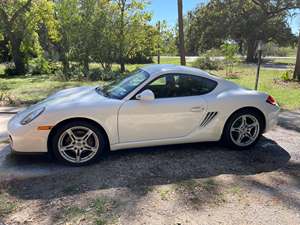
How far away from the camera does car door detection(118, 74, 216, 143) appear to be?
4.78 meters

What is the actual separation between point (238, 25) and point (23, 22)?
23.0m

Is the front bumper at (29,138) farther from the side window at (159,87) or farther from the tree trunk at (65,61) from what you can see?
the tree trunk at (65,61)

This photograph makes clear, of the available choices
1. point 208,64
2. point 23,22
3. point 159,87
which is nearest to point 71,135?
point 159,87

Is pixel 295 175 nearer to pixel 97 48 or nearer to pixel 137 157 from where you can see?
pixel 137 157

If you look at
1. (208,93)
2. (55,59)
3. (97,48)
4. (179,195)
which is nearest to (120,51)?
(97,48)

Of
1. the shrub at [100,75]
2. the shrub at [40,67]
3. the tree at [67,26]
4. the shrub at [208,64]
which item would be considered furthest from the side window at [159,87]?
the shrub at [208,64]

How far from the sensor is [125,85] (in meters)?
5.17

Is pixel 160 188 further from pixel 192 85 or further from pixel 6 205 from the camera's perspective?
pixel 192 85

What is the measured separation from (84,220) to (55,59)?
747 inches

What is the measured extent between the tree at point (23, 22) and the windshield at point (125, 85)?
14569mm

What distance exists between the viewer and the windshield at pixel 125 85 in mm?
4949

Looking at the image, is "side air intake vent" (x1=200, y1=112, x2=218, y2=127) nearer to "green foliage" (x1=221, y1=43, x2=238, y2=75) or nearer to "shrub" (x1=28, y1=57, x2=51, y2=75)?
"green foliage" (x1=221, y1=43, x2=238, y2=75)

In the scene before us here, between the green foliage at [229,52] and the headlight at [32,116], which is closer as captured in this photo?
the headlight at [32,116]

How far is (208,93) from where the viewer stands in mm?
5176
